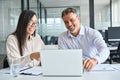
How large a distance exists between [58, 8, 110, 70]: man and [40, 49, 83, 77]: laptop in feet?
2.34

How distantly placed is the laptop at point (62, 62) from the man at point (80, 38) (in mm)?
712

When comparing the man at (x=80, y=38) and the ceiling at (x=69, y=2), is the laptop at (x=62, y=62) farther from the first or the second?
the ceiling at (x=69, y=2)

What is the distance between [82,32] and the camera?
2598mm

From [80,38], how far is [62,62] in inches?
36.8

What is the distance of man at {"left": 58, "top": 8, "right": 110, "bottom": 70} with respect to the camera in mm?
2404

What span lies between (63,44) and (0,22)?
5163 mm

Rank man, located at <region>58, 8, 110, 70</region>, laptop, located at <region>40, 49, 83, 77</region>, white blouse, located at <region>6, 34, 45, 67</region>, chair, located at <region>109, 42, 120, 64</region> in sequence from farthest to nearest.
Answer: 1. chair, located at <region>109, 42, 120, 64</region>
2. man, located at <region>58, 8, 110, 70</region>
3. white blouse, located at <region>6, 34, 45, 67</region>
4. laptop, located at <region>40, 49, 83, 77</region>

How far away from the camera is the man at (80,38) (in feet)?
7.89

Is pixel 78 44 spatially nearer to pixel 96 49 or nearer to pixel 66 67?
pixel 96 49

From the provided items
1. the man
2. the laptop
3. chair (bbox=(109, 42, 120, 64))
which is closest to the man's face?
the man

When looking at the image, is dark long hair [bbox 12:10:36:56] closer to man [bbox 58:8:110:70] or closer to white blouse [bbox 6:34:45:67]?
white blouse [bbox 6:34:45:67]

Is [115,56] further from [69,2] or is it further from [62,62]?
[62,62]

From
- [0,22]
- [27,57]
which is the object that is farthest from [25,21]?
[0,22]

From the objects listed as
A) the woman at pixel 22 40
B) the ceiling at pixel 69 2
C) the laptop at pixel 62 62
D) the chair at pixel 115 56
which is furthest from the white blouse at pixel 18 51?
the ceiling at pixel 69 2
